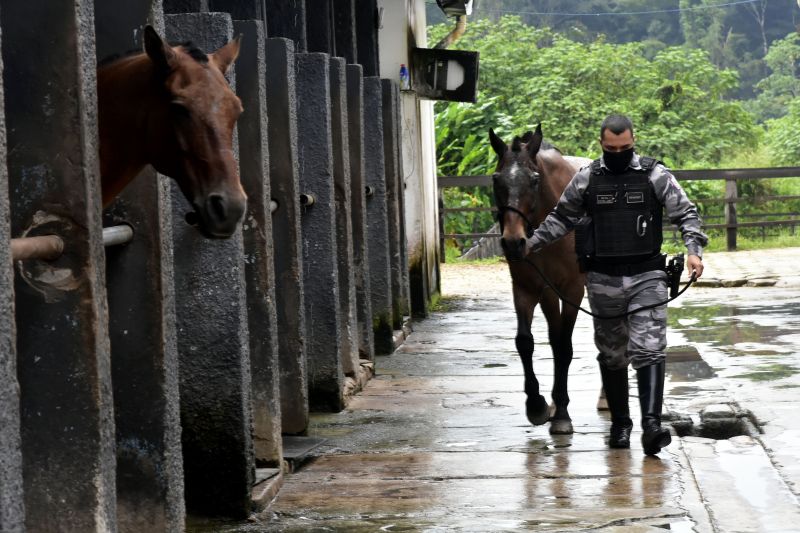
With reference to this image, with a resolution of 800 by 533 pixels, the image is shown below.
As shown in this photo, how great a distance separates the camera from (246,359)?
6.04 meters

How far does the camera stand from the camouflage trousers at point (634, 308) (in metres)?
7.06

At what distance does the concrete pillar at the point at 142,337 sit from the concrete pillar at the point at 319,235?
370cm

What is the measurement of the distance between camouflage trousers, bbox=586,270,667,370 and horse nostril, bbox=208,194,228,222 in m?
3.49

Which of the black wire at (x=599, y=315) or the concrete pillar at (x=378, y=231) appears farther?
the concrete pillar at (x=378, y=231)

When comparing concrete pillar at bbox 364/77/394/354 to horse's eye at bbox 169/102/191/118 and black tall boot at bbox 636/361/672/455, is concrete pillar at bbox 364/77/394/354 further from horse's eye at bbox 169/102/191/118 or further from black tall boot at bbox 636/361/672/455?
horse's eye at bbox 169/102/191/118

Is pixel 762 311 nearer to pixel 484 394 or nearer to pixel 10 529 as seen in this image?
pixel 484 394

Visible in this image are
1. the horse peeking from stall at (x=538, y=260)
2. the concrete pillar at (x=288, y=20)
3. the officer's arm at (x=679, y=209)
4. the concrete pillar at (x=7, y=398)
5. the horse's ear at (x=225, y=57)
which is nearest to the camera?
the concrete pillar at (x=7, y=398)

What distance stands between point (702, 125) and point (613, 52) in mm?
3661

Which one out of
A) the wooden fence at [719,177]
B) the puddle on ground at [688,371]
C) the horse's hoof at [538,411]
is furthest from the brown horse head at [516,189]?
the wooden fence at [719,177]

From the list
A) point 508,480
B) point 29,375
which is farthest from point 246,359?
point 29,375

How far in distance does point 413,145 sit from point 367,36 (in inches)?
107

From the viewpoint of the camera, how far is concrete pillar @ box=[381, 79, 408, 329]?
40.3 ft

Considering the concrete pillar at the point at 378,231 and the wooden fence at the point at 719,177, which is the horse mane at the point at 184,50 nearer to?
the concrete pillar at the point at 378,231

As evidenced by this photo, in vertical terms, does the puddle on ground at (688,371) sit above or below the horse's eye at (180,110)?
below
